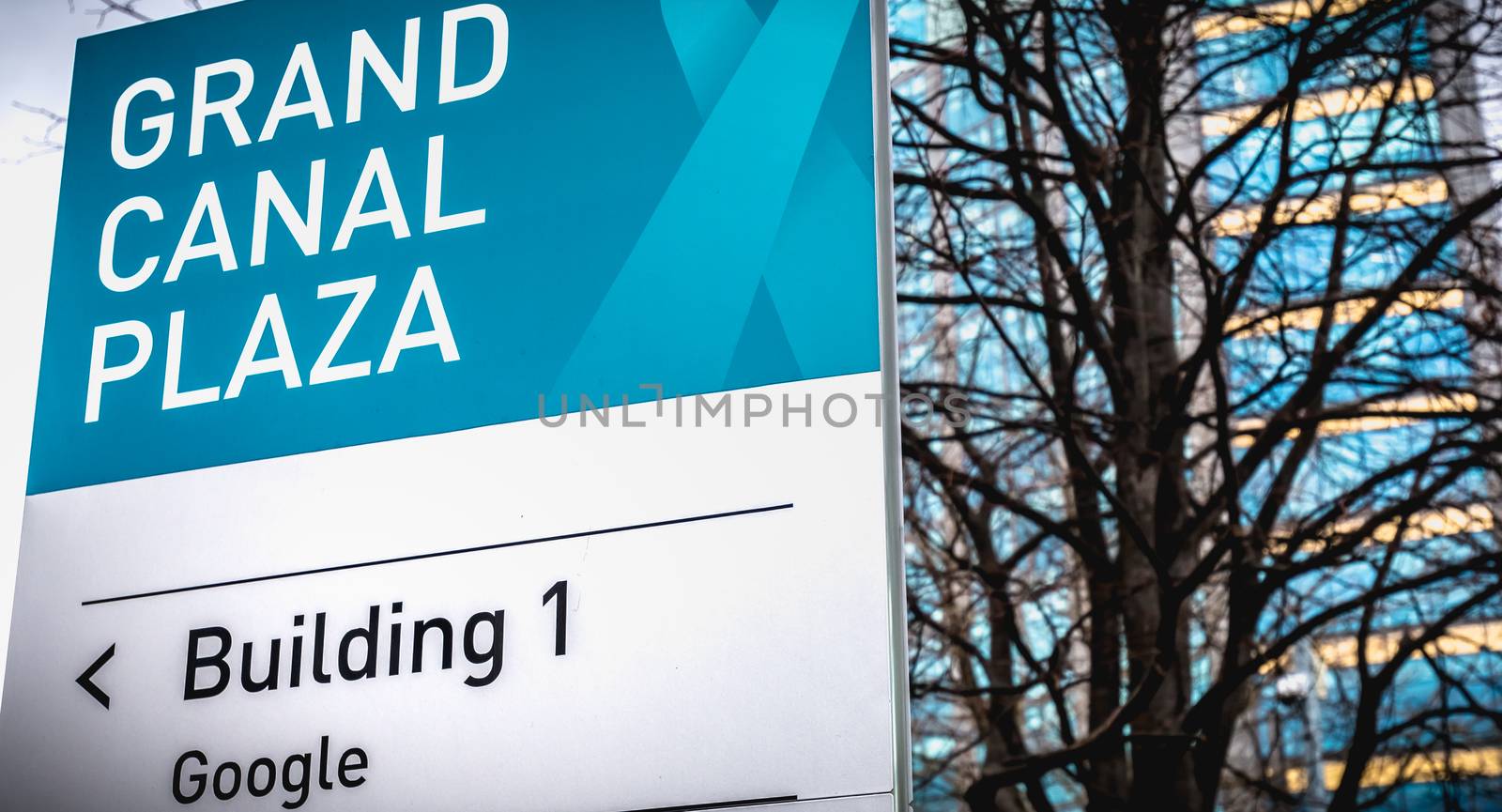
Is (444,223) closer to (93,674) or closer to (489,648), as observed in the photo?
(489,648)

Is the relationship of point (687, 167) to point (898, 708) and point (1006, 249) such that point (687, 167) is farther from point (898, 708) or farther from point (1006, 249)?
point (1006, 249)

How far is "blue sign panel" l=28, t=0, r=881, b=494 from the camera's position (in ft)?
7.63

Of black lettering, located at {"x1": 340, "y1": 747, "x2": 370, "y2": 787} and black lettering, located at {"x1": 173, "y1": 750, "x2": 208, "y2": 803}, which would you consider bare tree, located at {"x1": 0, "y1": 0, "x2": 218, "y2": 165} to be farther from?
black lettering, located at {"x1": 340, "y1": 747, "x2": 370, "y2": 787}

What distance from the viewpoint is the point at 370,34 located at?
110 inches

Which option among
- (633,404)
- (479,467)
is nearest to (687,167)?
(633,404)

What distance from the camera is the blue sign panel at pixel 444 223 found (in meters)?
2.33

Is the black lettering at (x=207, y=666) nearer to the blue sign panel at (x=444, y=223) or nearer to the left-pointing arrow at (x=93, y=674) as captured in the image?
the left-pointing arrow at (x=93, y=674)

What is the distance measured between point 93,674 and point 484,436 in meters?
0.72

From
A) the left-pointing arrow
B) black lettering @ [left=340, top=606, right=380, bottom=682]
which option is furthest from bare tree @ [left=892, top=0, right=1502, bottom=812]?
the left-pointing arrow

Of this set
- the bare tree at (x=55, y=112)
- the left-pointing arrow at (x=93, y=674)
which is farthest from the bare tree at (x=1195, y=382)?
the left-pointing arrow at (x=93, y=674)

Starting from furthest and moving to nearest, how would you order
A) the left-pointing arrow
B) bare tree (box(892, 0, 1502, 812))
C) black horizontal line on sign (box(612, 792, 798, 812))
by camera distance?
1. bare tree (box(892, 0, 1502, 812))
2. the left-pointing arrow
3. black horizontal line on sign (box(612, 792, 798, 812))

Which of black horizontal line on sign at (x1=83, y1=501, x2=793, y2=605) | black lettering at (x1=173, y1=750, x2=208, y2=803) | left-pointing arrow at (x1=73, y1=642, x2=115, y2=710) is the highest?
black horizontal line on sign at (x1=83, y1=501, x2=793, y2=605)

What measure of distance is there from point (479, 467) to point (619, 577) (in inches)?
11.7

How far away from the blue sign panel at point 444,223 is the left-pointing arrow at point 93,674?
0.97 feet
